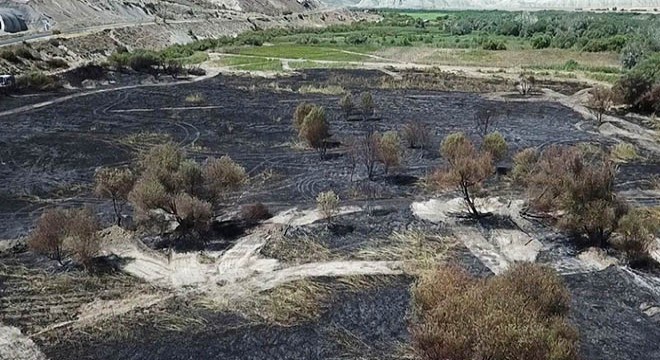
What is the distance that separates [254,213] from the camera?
80.9 ft

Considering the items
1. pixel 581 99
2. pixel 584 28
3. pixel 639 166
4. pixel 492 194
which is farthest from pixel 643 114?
pixel 584 28

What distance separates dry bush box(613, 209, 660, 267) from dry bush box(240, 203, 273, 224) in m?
13.0

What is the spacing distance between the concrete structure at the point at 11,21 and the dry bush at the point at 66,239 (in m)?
62.7

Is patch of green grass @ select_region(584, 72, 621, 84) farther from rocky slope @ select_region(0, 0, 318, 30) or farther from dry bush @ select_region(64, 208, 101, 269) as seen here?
rocky slope @ select_region(0, 0, 318, 30)

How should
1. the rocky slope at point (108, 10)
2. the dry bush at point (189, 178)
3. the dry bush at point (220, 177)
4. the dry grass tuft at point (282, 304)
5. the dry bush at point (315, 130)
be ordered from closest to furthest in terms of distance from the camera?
1. the dry grass tuft at point (282, 304)
2. the dry bush at point (189, 178)
3. the dry bush at point (220, 177)
4. the dry bush at point (315, 130)
5. the rocky slope at point (108, 10)

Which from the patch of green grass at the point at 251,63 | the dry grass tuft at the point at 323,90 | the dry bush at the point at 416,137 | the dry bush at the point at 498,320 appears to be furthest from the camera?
the patch of green grass at the point at 251,63

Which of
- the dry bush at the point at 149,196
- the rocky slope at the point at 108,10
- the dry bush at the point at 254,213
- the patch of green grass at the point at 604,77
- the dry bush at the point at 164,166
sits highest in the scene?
the rocky slope at the point at 108,10

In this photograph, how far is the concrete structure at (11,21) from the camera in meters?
73.4

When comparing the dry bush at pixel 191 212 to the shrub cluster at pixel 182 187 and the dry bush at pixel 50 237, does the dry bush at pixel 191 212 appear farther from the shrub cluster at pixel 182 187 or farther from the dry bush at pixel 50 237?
the dry bush at pixel 50 237

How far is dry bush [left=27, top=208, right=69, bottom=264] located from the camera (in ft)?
67.2

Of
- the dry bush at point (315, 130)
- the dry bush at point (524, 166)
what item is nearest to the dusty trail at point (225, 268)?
the dry bush at point (524, 166)

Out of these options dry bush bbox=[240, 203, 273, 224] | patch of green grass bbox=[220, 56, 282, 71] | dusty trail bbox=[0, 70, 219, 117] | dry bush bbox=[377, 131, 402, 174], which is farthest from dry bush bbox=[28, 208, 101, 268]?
patch of green grass bbox=[220, 56, 282, 71]

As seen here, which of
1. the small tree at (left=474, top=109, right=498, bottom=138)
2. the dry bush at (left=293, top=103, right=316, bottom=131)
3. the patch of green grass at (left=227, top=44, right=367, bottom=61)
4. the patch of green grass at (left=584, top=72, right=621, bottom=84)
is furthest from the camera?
the patch of green grass at (left=227, top=44, right=367, bottom=61)

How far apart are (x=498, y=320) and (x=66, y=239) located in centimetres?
1465
